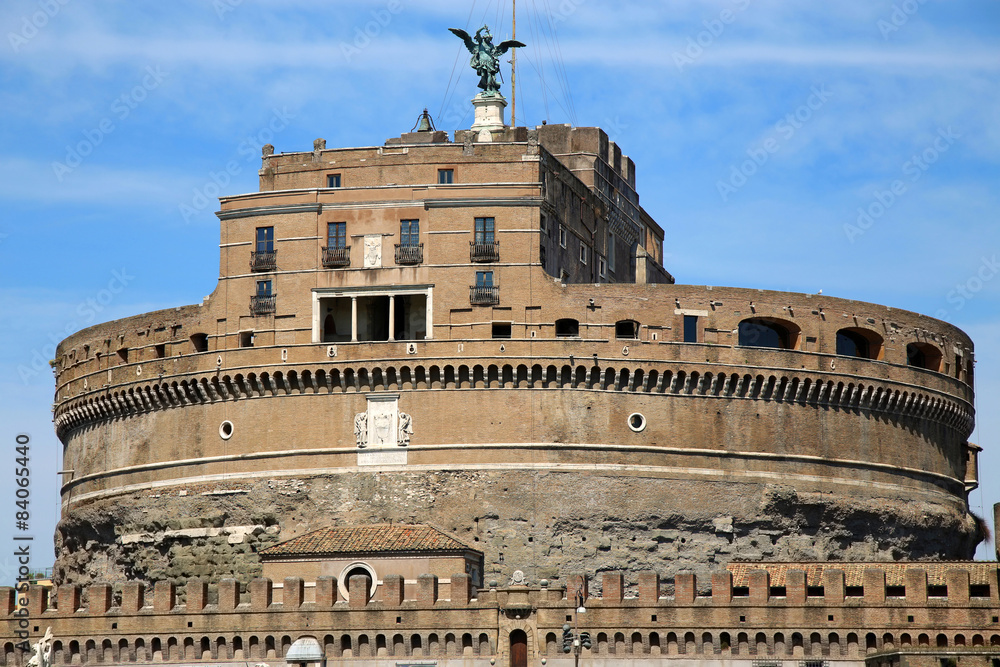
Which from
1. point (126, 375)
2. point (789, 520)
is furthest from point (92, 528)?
point (789, 520)

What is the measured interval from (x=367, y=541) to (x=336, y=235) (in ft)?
41.4

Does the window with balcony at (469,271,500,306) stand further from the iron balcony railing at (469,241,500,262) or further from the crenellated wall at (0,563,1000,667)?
the crenellated wall at (0,563,1000,667)

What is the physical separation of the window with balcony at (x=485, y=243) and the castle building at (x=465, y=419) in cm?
8

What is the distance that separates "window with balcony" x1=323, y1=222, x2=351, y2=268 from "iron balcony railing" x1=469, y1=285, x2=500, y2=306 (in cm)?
508

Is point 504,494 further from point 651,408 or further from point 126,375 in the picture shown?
point 126,375

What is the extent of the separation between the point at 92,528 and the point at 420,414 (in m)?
15.6

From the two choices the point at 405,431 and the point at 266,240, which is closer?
the point at 405,431

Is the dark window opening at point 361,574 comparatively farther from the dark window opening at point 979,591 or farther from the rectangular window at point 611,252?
the rectangular window at point 611,252

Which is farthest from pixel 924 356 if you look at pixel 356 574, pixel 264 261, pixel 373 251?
pixel 264 261

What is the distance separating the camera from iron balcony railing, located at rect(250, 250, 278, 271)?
7338 cm

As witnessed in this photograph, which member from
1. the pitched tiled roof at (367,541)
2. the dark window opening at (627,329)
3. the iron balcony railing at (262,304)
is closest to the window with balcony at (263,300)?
the iron balcony railing at (262,304)

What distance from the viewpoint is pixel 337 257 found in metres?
72.7

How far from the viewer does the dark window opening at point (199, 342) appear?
7512 cm

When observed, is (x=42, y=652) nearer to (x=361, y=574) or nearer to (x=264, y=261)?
(x=361, y=574)
